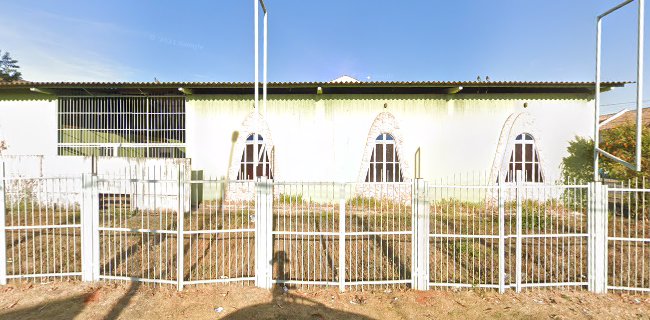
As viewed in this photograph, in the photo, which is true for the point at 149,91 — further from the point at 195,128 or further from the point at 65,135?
the point at 65,135

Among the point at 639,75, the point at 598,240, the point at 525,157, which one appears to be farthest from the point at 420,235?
the point at 525,157

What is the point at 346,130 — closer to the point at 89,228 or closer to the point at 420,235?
the point at 420,235

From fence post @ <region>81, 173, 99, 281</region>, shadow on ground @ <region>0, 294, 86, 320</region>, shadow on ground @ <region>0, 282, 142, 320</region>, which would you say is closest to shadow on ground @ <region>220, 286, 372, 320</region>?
shadow on ground @ <region>0, 282, 142, 320</region>

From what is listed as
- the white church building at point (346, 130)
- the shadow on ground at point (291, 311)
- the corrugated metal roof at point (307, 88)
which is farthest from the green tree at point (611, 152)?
the shadow on ground at point (291, 311)

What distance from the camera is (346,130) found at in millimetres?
9828

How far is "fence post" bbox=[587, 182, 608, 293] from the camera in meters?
4.27

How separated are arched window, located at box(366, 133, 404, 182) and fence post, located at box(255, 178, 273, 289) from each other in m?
5.96

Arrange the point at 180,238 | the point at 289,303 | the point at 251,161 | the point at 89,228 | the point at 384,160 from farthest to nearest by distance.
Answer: the point at 251,161, the point at 384,160, the point at 89,228, the point at 180,238, the point at 289,303

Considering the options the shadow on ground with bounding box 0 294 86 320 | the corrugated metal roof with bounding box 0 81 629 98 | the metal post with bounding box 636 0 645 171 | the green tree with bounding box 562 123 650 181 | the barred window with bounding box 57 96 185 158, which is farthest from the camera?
the barred window with bounding box 57 96 185 158

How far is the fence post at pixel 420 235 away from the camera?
4227mm

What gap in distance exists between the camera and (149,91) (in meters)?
9.92

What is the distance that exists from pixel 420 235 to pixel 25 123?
532 inches

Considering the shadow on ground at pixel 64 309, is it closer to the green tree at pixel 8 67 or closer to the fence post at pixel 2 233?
the fence post at pixel 2 233

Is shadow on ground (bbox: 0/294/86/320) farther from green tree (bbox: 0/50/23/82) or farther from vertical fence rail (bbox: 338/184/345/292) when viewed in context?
green tree (bbox: 0/50/23/82)
